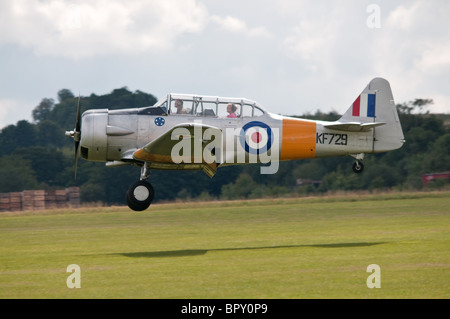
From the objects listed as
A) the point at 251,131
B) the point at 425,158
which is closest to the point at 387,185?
the point at 425,158

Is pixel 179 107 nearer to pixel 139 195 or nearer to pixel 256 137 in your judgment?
pixel 256 137

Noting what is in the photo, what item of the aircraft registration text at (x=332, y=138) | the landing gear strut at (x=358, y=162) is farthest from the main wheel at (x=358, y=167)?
the aircraft registration text at (x=332, y=138)

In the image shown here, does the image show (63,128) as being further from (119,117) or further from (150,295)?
(150,295)

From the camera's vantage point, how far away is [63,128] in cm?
6644

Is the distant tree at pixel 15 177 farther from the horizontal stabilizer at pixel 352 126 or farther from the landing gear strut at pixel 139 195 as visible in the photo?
the horizontal stabilizer at pixel 352 126

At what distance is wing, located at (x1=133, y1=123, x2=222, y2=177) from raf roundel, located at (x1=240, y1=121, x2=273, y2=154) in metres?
0.62

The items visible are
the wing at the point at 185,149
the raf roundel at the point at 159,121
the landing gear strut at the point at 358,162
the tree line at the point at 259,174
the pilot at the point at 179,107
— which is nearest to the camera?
the wing at the point at 185,149

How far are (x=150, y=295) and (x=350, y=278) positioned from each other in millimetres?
2988

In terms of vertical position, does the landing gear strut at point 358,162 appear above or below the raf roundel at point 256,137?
below

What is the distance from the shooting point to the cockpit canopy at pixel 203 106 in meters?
15.2

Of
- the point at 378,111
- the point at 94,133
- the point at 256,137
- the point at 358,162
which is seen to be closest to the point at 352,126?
the point at 358,162

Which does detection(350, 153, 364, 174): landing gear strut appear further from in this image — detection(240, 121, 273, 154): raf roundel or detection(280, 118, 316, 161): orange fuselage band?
detection(240, 121, 273, 154): raf roundel

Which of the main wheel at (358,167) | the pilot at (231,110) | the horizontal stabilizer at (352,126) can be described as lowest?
the main wheel at (358,167)

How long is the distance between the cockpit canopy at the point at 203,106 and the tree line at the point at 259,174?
20.9 metres
